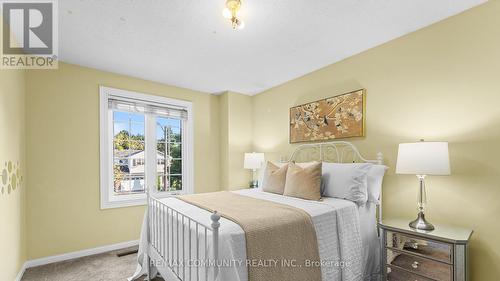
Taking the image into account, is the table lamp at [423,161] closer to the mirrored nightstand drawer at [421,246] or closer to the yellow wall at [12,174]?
the mirrored nightstand drawer at [421,246]

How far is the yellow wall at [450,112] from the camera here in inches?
74.3

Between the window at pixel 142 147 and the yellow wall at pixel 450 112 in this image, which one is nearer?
the yellow wall at pixel 450 112

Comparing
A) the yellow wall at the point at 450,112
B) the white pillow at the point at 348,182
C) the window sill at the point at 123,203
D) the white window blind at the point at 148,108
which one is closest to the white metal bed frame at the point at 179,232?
the yellow wall at the point at 450,112

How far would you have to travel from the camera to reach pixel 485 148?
6.24 feet

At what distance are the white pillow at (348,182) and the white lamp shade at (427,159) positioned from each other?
40 centimetres

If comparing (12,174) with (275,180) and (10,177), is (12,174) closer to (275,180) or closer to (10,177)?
(10,177)

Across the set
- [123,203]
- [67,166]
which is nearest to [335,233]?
[123,203]

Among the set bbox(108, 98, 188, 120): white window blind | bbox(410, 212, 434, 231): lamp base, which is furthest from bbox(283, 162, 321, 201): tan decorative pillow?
bbox(108, 98, 188, 120): white window blind

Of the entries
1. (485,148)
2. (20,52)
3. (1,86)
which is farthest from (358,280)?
(20,52)

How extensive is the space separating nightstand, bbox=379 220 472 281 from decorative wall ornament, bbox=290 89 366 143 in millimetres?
1158

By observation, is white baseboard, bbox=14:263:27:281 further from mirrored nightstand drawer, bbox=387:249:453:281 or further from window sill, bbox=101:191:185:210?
mirrored nightstand drawer, bbox=387:249:453:281

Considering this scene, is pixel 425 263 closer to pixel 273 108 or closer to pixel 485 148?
pixel 485 148

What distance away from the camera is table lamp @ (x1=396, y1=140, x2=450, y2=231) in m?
1.83

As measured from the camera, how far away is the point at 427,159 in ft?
6.13
